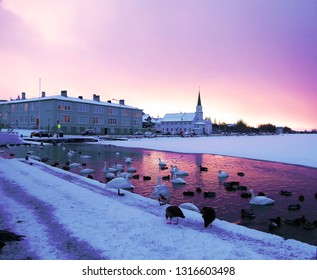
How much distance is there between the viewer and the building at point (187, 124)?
162 metres

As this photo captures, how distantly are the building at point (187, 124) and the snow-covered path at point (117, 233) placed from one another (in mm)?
147458

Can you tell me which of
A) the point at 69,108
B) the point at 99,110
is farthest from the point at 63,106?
the point at 99,110

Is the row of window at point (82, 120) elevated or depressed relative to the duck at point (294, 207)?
elevated

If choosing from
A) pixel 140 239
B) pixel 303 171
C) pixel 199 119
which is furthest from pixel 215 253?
pixel 199 119

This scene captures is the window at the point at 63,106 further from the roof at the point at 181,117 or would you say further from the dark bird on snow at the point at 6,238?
the roof at the point at 181,117

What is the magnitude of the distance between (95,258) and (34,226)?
10.3 ft

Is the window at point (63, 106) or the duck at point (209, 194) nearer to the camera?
the duck at point (209, 194)

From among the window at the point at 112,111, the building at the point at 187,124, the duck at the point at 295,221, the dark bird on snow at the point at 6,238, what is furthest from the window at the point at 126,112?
the dark bird on snow at the point at 6,238

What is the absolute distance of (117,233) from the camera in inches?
329

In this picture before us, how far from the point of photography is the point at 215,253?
7.05 metres

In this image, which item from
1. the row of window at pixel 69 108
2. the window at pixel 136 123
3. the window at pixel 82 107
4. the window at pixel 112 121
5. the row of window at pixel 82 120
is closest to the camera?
the row of window at pixel 69 108

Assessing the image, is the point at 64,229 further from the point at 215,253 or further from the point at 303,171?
the point at 303,171

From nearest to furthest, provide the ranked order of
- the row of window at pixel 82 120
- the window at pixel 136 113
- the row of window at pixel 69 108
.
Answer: the row of window at pixel 69 108
the row of window at pixel 82 120
the window at pixel 136 113

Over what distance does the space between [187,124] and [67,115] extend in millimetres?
91779
